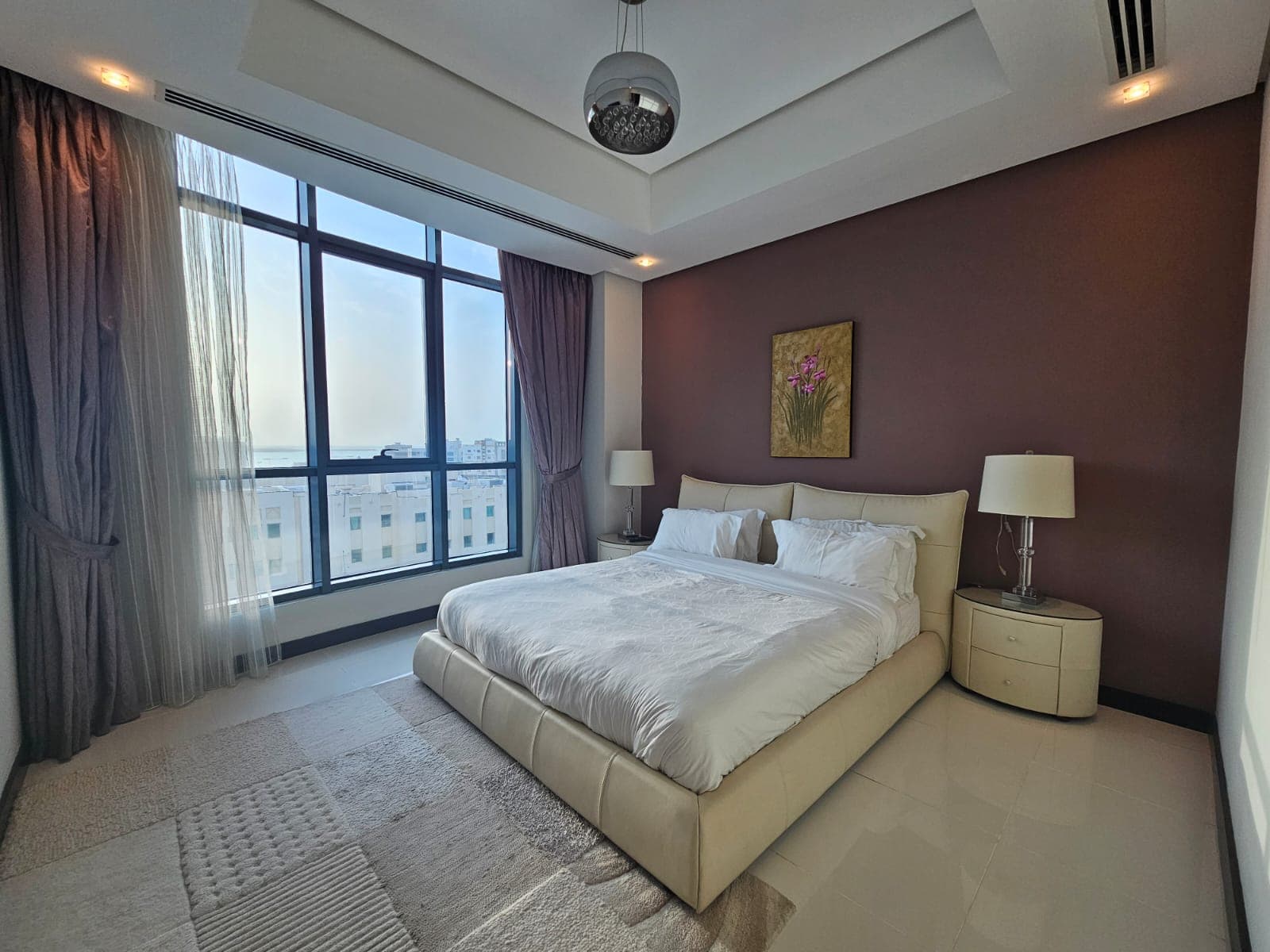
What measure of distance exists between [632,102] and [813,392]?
88.6 inches

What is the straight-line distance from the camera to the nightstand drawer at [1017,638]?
2359 millimetres

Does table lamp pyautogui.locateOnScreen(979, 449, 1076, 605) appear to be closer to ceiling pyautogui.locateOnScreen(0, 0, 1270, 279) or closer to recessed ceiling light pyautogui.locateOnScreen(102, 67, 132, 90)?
ceiling pyautogui.locateOnScreen(0, 0, 1270, 279)

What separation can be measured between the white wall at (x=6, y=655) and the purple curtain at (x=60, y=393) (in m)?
0.04

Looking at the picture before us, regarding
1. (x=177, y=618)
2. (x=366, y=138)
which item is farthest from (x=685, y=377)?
(x=177, y=618)

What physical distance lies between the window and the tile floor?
129 centimetres

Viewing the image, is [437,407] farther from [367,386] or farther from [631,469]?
[631,469]

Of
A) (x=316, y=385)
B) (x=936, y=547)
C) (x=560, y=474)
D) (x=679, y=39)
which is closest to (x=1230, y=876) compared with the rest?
(x=936, y=547)

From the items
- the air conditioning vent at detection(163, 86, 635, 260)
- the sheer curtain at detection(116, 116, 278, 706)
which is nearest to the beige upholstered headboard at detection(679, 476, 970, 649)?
the air conditioning vent at detection(163, 86, 635, 260)

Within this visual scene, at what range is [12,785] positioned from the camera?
1.94m

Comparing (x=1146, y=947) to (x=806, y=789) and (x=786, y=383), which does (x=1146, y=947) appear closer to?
(x=806, y=789)

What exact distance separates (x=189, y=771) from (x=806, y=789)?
2.43 meters

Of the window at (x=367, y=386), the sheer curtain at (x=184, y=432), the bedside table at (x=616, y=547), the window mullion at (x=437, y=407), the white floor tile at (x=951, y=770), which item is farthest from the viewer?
the bedside table at (x=616, y=547)

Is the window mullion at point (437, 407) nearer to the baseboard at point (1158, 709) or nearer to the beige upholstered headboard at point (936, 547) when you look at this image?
the beige upholstered headboard at point (936, 547)

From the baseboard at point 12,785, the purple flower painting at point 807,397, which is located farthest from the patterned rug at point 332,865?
the purple flower painting at point 807,397
